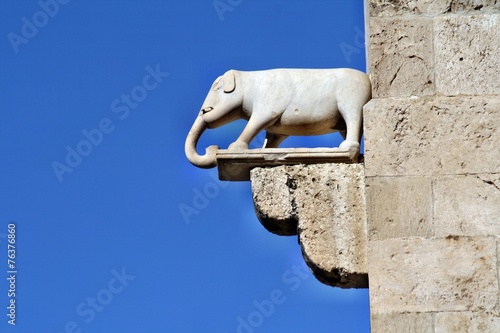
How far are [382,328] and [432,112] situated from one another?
1.39 meters

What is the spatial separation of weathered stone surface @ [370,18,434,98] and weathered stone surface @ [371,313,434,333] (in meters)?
1.42

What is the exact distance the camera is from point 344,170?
9.16 m

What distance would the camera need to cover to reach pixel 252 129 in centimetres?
955

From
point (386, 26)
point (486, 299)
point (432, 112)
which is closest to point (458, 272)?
point (486, 299)

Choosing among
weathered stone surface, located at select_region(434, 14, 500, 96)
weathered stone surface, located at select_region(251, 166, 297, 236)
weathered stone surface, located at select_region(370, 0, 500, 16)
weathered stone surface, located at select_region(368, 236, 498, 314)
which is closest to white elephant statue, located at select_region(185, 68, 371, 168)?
weathered stone surface, located at select_region(251, 166, 297, 236)

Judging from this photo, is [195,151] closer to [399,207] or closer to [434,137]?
[399,207]

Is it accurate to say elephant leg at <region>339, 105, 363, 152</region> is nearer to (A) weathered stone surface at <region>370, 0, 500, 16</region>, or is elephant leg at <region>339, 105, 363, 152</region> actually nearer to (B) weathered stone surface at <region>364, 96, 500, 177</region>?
(B) weathered stone surface at <region>364, 96, 500, 177</region>

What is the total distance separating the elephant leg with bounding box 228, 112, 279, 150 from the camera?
9.47m

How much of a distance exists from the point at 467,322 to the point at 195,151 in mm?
2279

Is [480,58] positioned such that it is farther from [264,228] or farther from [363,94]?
[264,228]

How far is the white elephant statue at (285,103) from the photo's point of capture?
9.47 m

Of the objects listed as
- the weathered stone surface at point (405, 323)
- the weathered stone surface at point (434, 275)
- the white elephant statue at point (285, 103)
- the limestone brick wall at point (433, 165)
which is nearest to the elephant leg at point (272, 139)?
the white elephant statue at point (285, 103)

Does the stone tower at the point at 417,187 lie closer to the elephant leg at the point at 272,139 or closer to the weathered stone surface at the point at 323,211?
the weathered stone surface at the point at 323,211

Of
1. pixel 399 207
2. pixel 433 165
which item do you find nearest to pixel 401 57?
pixel 433 165
